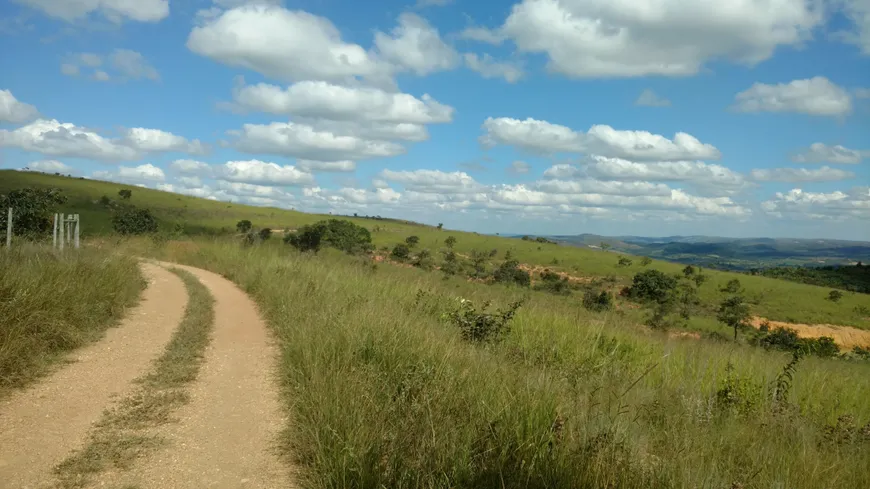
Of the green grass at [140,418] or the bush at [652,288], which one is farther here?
the bush at [652,288]

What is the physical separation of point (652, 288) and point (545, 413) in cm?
5135

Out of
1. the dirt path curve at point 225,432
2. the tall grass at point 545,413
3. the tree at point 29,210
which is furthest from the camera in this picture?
the tree at point 29,210

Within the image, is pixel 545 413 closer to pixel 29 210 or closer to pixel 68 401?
pixel 68 401

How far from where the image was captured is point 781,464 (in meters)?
3.96

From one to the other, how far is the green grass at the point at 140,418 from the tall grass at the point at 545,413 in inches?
46.6

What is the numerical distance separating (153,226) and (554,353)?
37012mm

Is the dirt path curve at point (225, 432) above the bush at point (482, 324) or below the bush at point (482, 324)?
below

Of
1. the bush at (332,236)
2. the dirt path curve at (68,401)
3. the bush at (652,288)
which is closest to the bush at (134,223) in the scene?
the bush at (332,236)

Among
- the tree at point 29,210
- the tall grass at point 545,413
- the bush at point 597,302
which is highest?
the tree at point 29,210

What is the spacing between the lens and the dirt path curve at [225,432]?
13.7 feet

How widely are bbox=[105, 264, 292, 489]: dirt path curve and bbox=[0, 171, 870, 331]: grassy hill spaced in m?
30.9

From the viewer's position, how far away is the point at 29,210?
52.5 feet

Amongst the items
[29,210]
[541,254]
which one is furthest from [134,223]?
[541,254]

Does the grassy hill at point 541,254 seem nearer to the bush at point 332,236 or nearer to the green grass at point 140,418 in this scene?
the bush at point 332,236
